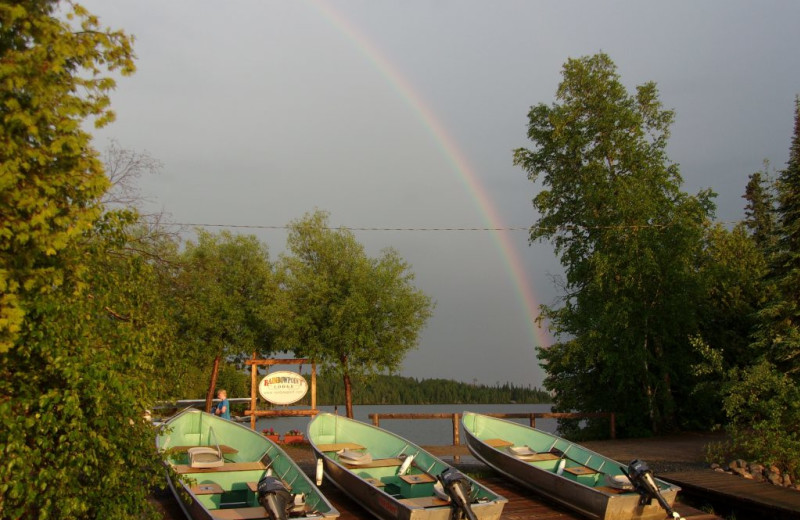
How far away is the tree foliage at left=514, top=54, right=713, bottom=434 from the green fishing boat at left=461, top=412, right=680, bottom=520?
8.75m

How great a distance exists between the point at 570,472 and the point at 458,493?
435 cm

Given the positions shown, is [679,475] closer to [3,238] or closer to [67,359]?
[67,359]

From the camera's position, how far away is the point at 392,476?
12.5 m

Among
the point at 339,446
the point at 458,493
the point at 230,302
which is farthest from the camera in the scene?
the point at 230,302

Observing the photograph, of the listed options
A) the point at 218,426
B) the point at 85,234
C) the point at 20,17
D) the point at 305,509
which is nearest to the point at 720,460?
the point at 305,509

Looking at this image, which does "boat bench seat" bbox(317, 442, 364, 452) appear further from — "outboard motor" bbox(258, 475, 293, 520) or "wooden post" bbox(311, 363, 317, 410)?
"wooden post" bbox(311, 363, 317, 410)

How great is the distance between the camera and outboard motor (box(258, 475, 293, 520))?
868 centimetres

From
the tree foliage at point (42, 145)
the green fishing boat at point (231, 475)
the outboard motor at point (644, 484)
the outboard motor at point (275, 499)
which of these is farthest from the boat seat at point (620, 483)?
the tree foliage at point (42, 145)

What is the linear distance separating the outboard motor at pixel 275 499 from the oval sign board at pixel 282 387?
10.1 m

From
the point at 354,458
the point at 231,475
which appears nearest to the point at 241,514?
the point at 231,475

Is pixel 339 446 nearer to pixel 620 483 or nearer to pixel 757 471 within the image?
pixel 620 483

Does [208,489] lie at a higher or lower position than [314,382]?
lower

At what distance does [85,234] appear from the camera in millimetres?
6645

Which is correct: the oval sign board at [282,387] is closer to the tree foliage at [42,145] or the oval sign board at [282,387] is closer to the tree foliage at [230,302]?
the tree foliage at [230,302]
